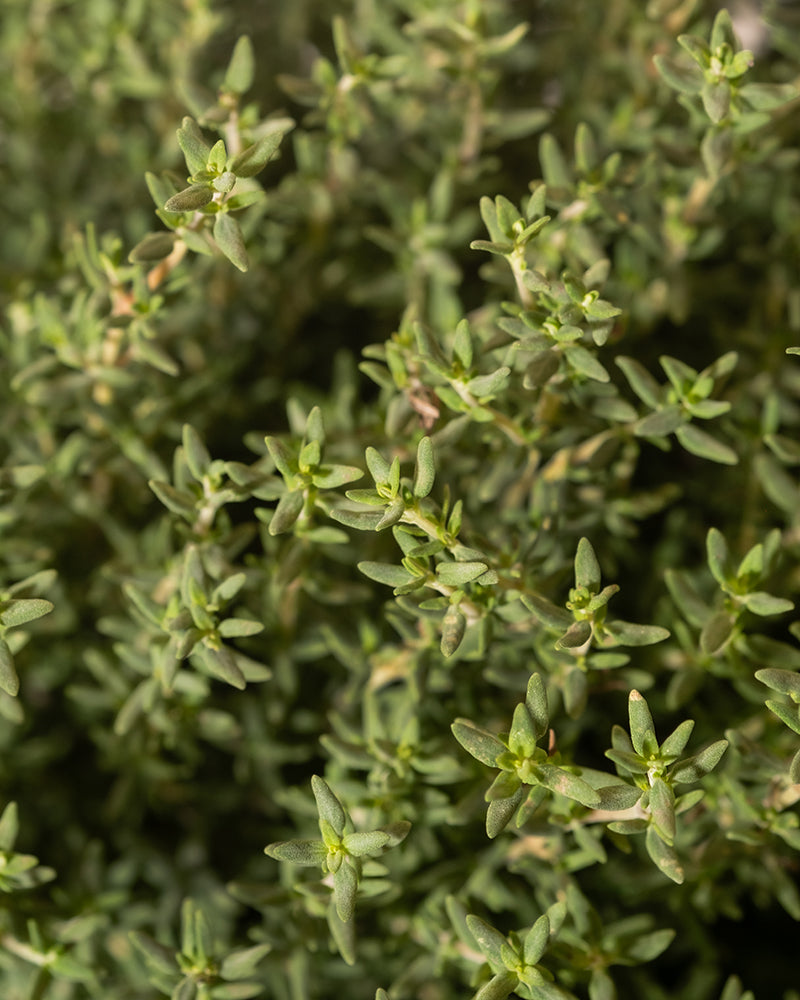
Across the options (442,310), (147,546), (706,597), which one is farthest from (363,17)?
(706,597)

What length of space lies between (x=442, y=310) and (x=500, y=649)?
43 centimetres

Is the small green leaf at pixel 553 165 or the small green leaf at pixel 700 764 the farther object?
the small green leaf at pixel 553 165

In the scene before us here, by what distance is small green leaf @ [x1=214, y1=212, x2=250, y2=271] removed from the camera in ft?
3.06

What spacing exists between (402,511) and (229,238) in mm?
284

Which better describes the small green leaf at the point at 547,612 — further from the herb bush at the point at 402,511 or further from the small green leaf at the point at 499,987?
the small green leaf at the point at 499,987

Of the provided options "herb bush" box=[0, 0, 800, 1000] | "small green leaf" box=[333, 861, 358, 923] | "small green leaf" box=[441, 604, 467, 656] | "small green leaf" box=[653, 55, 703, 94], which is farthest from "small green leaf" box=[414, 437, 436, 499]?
"small green leaf" box=[653, 55, 703, 94]

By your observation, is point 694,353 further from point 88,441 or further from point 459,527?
point 88,441

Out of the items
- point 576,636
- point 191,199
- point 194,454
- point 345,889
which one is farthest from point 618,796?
point 191,199

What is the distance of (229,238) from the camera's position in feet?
3.07

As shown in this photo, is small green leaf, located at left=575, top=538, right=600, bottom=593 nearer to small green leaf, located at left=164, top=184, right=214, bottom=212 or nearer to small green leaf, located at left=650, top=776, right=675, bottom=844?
small green leaf, located at left=650, top=776, right=675, bottom=844

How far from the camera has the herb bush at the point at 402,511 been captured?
969 mm

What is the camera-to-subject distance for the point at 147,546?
123cm

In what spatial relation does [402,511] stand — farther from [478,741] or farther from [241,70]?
[241,70]

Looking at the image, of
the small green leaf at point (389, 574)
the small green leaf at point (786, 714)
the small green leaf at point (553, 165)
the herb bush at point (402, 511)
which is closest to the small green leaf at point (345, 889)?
the herb bush at point (402, 511)
